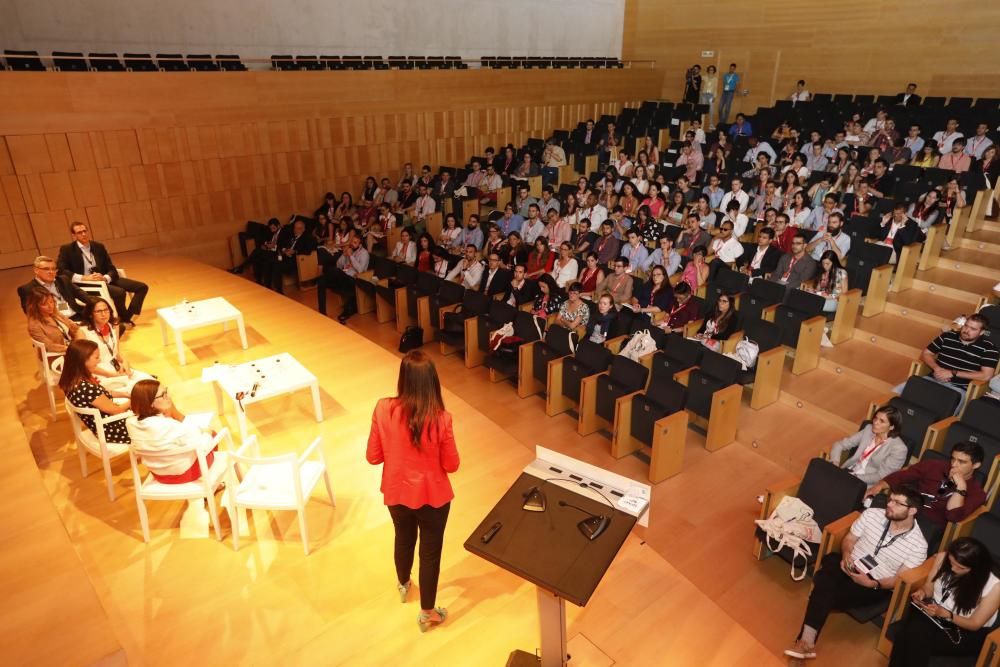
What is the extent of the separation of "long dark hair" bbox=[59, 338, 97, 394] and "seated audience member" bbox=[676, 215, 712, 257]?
5.34 m

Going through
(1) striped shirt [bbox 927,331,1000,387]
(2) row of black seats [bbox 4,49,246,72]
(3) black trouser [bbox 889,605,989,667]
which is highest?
(2) row of black seats [bbox 4,49,246,72]

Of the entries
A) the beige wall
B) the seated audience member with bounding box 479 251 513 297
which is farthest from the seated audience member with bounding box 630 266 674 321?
the beige wall

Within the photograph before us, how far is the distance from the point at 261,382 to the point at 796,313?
4.30 metres

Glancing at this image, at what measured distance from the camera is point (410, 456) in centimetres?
234

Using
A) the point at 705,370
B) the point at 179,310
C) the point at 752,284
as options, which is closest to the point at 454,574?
the point at 705,370

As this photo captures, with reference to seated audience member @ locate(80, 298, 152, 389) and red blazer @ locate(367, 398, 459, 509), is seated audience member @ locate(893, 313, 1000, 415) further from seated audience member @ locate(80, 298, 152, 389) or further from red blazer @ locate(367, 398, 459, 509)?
seated audience member @ locate(80, 298, 152, 389)

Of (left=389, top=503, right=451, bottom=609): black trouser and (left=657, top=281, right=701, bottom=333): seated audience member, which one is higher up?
(left=389, top=503, right=451, bottom=609): black trouser

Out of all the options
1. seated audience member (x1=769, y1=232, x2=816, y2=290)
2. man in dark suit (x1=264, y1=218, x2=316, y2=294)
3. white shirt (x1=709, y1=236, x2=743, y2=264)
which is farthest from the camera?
man in dark suit (x1=264, y1=218, x2=316, y2=294)

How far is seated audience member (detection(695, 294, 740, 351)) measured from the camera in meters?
5.31

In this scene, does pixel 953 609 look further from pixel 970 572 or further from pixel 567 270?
pixel 567 270

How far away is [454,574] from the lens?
299 cm

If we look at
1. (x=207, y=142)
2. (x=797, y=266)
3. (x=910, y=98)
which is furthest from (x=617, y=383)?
(x=910, y=98)

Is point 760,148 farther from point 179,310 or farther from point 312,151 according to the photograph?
point 179,310

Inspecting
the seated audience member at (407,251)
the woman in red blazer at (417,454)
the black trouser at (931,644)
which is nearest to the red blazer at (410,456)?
the woman in red blazer at (417,454)
